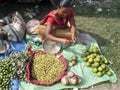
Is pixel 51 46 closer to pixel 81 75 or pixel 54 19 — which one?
pixel 54 19

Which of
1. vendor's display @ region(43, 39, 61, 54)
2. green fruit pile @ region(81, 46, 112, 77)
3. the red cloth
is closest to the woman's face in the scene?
the red cloth

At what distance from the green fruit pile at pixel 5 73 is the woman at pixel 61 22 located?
781 millimetres

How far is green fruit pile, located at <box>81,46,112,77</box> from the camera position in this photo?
15.6ft

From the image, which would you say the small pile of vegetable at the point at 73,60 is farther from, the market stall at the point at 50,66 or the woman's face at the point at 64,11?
the woman's face at the point at 64,11

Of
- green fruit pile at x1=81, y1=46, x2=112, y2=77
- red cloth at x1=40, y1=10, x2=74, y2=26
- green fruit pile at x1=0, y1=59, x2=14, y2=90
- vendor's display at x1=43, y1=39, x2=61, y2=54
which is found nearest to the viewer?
green fruit pile at x1=0, y1=59, x2=14, y2=90

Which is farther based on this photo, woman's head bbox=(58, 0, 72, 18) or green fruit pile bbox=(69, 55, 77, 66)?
green fruit pile bbox=(69, 55, 77, 66)

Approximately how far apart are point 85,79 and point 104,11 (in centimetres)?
199

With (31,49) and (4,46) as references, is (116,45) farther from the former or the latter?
(4,46)

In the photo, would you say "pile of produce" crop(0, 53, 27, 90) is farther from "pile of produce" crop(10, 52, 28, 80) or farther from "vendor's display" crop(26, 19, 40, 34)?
"vendor's display" crop(26, 19, 40, 34)

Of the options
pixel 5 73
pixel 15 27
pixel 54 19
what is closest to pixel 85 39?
pixel 54 19

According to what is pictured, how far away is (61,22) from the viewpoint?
4996mm

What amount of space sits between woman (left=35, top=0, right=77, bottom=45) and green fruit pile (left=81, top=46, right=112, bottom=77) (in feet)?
1.08

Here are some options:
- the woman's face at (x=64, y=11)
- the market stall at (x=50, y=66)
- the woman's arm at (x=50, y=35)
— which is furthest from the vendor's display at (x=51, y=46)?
the woman's face at (x=64, y=11)

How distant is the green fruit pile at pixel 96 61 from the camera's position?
4.74m
